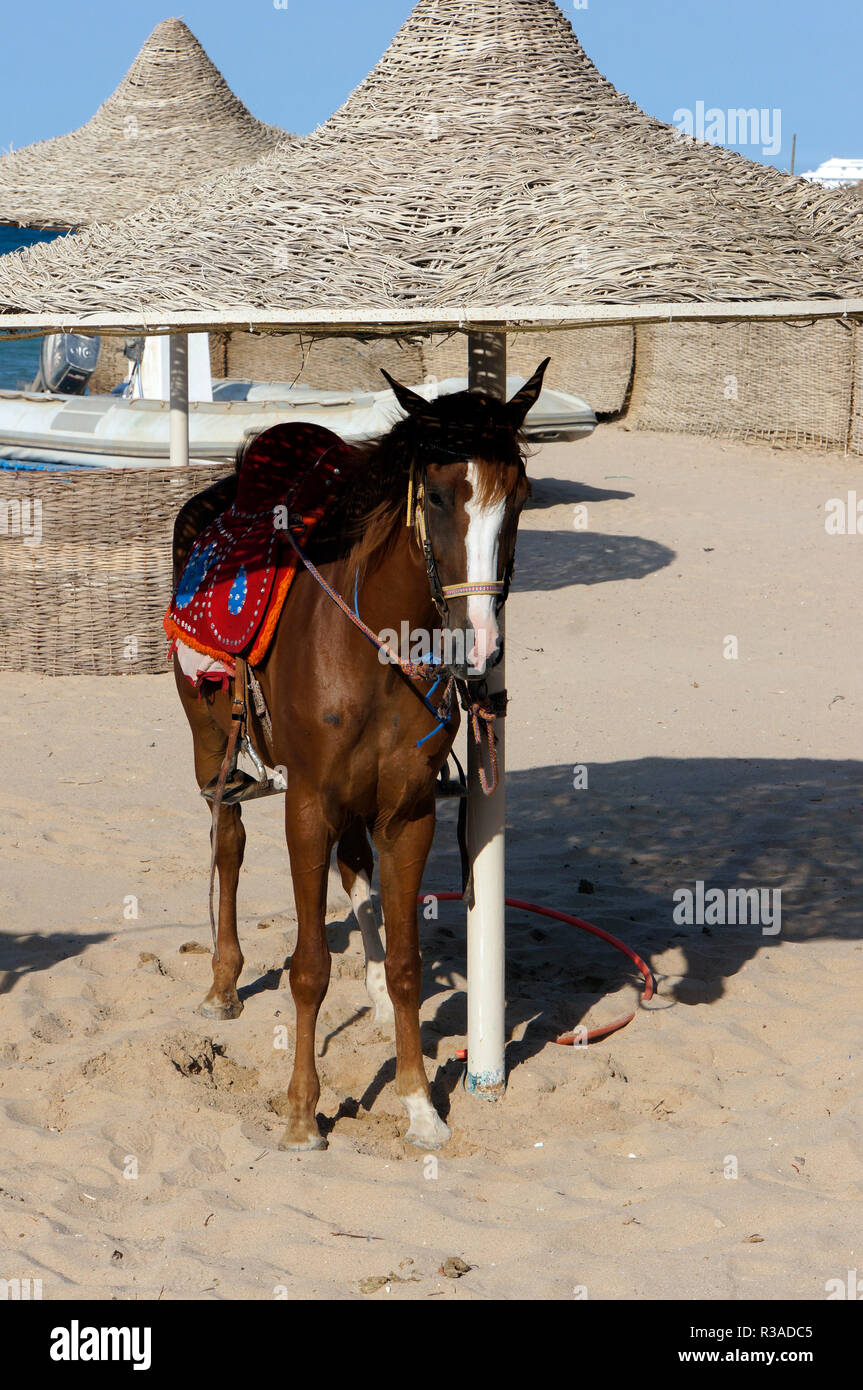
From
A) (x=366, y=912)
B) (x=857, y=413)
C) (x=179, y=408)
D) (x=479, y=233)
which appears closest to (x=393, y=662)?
(x=479, y=233)

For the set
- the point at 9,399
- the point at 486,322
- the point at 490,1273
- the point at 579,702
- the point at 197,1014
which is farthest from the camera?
the point at 9,399

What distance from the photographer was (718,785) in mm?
7062

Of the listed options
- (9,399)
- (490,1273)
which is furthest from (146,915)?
(9,399)

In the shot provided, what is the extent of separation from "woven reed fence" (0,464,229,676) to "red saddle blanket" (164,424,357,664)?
4.28 m

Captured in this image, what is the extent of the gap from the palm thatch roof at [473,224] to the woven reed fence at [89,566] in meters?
4.55

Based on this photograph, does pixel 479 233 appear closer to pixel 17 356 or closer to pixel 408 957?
pixel 408 957

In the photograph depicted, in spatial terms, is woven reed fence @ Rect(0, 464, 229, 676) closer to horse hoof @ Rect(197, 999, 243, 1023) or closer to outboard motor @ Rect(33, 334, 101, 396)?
horse hoof @ Rect(197, 999, 243, 1023)

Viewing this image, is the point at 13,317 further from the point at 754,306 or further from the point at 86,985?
the point at 86,985

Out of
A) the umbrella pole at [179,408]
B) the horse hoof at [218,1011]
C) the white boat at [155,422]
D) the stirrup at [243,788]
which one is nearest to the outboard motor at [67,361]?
the white boat at [155,422]

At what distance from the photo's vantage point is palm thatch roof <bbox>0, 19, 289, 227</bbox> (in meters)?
15.0

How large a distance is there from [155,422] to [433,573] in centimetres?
1094

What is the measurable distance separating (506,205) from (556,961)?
2.94 metres

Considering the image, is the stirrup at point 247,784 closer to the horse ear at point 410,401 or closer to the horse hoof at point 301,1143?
the horse hoof at point 301,1143

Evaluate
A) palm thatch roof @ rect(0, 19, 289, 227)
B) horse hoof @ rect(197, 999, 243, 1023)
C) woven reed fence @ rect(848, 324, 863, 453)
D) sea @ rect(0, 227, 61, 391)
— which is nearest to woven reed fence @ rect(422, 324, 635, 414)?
woven reed fence @ rect(848, 324, 863, 453)
